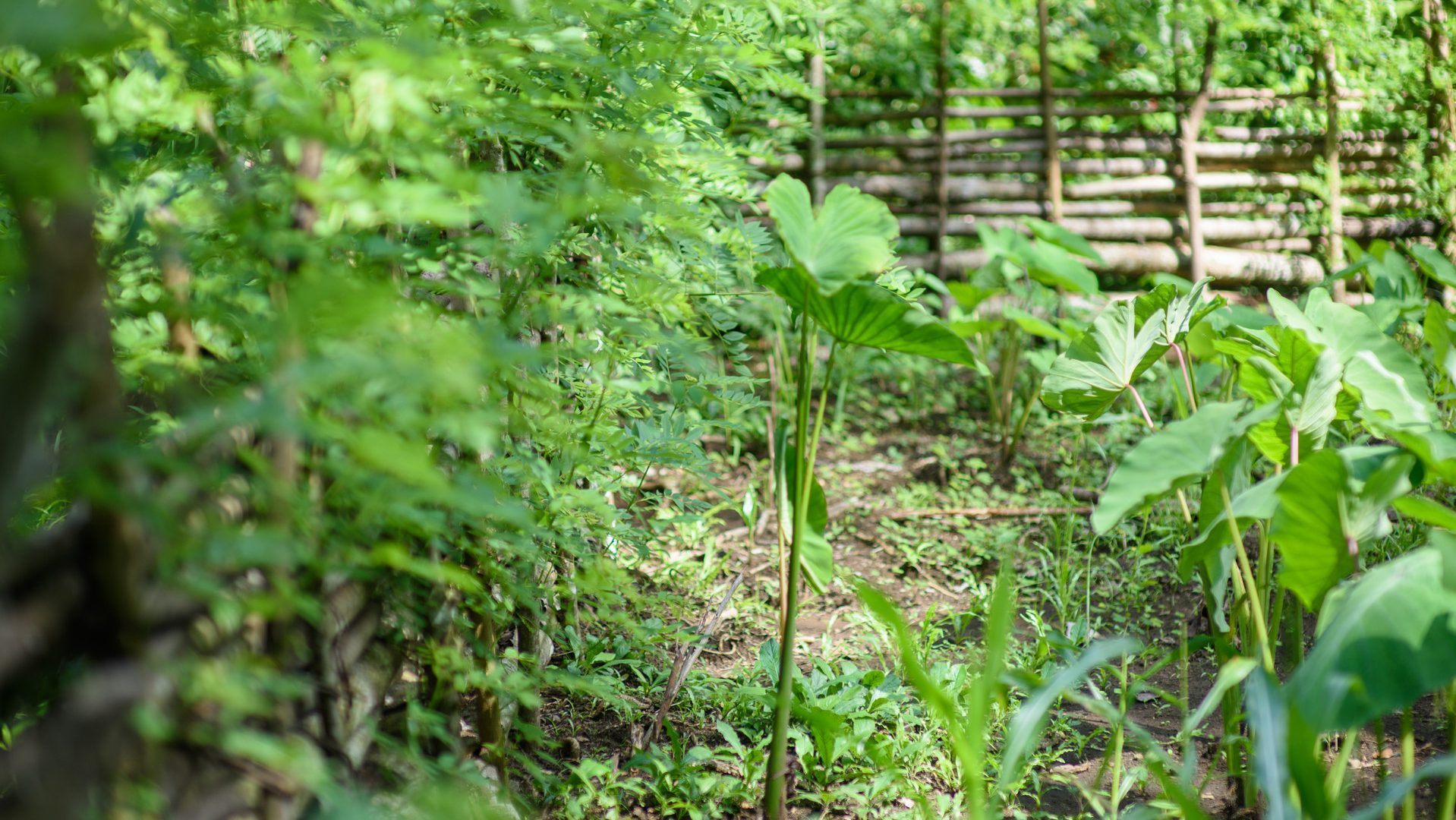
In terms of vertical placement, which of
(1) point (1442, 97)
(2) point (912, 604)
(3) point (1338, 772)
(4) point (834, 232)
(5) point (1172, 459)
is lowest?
(2) point (912, 604)

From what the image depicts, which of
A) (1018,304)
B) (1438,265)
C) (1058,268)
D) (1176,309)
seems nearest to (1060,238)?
(1058,268)

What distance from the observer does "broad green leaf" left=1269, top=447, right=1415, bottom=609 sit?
41.9 inches

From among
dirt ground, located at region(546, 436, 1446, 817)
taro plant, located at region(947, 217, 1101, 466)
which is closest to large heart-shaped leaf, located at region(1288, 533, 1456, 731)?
dirt ground, located at region(546, 436, 1446, 817)

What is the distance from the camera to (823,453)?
319 cm

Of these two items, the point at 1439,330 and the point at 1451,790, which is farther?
the point at 1439,330

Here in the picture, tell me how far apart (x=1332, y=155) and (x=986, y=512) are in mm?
3252

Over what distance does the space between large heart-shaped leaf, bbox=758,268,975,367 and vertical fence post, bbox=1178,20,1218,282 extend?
13.0 ft

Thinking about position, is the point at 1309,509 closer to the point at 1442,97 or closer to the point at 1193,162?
the point at 1193,162

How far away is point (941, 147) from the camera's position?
4.57 meters

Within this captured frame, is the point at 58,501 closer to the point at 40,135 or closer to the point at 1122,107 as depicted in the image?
the point at 40,135

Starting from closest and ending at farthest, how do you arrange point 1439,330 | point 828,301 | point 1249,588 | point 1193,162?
point 828,301, point 1249,588, point 1439,330, point 1193,162

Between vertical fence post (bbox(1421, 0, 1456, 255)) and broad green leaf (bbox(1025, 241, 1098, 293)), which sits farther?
vertical fence post (bbox(1421, 0, 1456, 255))

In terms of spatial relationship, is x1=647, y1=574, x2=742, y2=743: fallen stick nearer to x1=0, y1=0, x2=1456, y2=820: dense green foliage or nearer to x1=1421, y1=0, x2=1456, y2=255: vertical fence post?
x1=0, y1=0, x2=1456, y2=820: dense green foliage

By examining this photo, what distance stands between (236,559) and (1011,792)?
126 cm
